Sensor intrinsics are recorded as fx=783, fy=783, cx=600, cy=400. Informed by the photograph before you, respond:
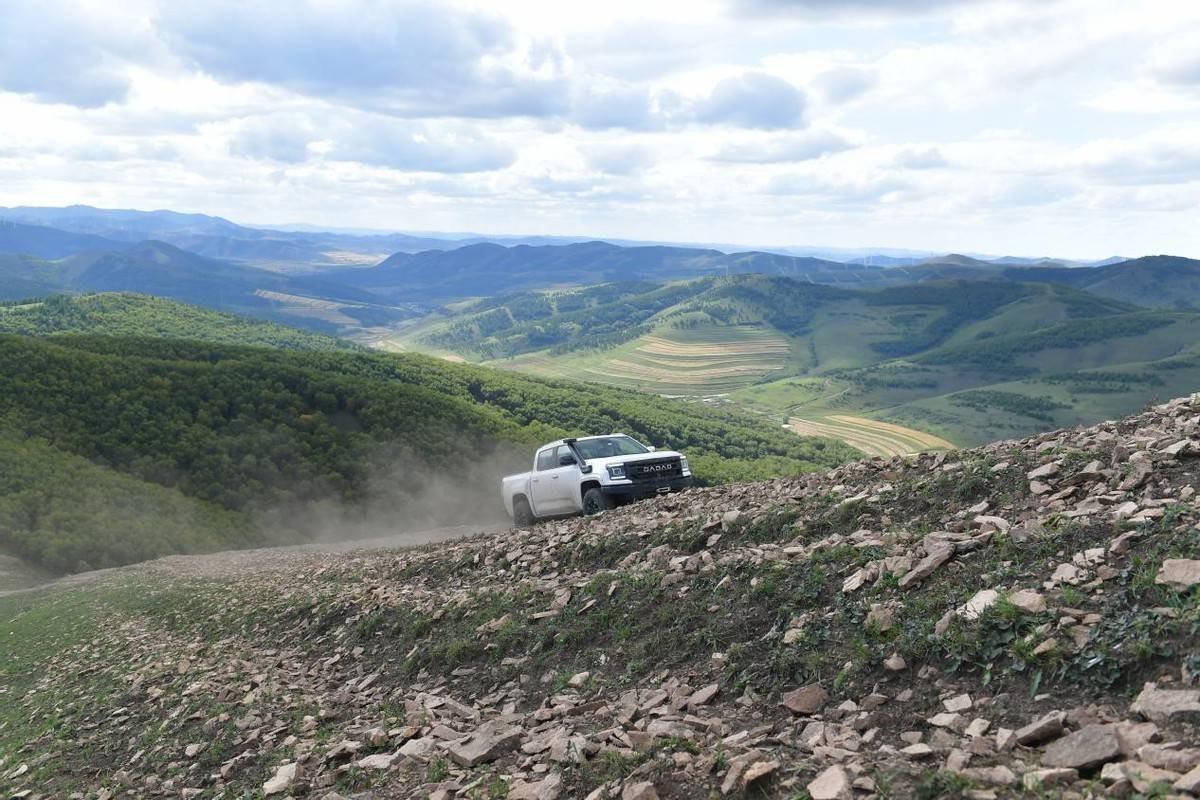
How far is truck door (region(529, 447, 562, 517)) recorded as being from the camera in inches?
832

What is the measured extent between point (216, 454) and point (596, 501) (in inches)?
2130

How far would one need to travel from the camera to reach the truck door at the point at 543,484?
2112cm

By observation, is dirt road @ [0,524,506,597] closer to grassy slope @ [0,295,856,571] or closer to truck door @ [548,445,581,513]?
truck door @ [548,445,581,513]

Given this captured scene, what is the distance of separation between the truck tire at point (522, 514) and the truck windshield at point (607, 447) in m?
2.83

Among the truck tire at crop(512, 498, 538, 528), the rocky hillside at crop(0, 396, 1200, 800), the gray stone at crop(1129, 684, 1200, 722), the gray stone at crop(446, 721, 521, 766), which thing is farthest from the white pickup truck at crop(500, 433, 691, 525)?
the gray stone at crop(1129, 684, 1200, 722)

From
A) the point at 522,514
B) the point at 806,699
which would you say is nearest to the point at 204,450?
the point at 522,514

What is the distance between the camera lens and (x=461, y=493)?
Answer: 60.2m

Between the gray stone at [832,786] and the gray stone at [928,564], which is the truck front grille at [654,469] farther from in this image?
the gray stone at [832,786]

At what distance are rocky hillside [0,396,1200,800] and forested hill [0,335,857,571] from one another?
37.6 metres

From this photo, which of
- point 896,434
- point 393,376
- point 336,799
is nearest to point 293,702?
point 336,799

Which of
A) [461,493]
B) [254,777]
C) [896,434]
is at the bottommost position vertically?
[896,434]

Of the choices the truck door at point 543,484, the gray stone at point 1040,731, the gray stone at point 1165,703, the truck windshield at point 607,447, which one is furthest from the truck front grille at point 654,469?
the gray stone at point 1165,703

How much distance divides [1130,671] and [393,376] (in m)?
111

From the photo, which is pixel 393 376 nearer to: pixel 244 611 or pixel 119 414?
pixel 119 414
